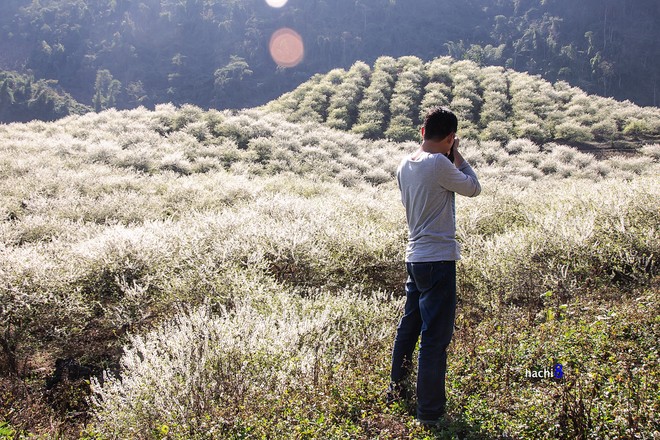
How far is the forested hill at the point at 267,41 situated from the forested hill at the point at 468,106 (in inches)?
2309

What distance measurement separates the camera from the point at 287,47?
104875mm

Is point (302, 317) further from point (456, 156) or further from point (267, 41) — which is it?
point (267, 41)

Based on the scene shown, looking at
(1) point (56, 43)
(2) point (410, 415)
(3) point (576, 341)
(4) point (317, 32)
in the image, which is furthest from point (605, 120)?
(1) point (56, 43)

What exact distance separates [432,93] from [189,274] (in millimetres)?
23874

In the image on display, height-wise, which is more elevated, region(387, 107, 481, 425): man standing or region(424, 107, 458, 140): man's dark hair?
region(424, 107, 458, 140): man's dark hair

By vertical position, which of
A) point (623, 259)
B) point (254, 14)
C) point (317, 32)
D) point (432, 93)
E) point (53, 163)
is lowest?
point (623, 259)

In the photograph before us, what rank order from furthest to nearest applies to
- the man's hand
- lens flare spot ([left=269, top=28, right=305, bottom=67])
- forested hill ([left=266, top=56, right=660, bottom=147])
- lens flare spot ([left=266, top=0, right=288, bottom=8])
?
1. lens flare spot ([left=266, top=0, right=288, bottom=8])
2. lens flare spot ([left=269, top=28, right=305, bottom=67])
3. forested hill ([left=266, top=56, right=660, bottom=147])
4. the man's hand

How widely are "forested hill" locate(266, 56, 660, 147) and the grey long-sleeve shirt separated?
1961cm

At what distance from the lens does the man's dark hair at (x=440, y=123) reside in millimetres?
2773

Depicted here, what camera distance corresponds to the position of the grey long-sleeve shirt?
8.90 feet

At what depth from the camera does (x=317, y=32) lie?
10494 centimetres

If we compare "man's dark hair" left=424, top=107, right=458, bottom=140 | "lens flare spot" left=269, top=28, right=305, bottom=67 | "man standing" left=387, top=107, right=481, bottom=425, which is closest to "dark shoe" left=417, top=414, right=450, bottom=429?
"man standing" left=387, top=107, right=481, bottom=425

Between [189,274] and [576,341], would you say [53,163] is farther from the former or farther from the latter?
[576,341]

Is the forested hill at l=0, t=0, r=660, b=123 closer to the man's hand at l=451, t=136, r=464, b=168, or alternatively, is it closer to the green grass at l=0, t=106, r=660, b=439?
→ the green grass at l=0, t=106, r=660, b=439
